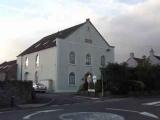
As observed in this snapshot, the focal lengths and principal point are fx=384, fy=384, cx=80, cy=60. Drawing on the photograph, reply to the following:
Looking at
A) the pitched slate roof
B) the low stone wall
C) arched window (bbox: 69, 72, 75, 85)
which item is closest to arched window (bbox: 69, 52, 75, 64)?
arched window (bbox: 69, 72, 75, 85)

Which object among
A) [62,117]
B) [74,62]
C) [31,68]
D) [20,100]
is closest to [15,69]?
[31,68]

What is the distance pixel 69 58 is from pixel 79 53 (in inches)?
95.4

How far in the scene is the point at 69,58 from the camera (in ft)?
204

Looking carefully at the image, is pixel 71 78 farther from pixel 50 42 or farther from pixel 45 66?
pixel 50 42

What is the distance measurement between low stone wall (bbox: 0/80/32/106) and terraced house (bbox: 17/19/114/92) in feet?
80.0

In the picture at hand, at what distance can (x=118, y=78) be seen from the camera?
150 feet

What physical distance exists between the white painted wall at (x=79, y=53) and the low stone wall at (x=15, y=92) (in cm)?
2442

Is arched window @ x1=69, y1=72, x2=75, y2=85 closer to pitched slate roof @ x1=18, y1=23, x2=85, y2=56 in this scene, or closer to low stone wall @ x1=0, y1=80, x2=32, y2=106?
pitched slate roof @ x1=18, y1=23, x2=85, y2=56

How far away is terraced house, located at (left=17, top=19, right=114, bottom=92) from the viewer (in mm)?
60875

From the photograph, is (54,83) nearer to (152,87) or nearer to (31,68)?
(31,68)

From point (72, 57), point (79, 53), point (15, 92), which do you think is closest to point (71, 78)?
point (72, 57)

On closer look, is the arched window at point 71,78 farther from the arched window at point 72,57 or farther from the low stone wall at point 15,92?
the low stone wall at point 15,92

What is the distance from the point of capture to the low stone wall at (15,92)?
110 ft

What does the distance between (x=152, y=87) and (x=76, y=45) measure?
17.8m
